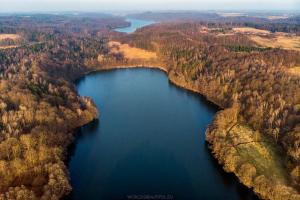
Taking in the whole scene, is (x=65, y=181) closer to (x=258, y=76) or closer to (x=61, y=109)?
(x=61, y=109)

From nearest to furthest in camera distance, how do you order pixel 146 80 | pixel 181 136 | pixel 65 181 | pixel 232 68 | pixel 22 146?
1. pixel 65 181
2. pixel 22 146
3. pixel 181 136
4. pixel 232 68
5. pixel 146 80

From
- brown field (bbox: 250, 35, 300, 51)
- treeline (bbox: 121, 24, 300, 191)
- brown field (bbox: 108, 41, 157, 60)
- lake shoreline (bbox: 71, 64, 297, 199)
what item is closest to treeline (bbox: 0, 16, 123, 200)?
lake shoreline (bbox: 71, 64, 297, 199)

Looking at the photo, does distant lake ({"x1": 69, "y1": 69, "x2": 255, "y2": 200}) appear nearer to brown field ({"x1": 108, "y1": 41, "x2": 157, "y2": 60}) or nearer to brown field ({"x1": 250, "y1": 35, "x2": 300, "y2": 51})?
brown field ({"x1": 108, "y1": 41, "x2": 157, "y2": 60})

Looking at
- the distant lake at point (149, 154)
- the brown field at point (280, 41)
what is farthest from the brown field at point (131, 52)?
the brown field at point (280, 41)

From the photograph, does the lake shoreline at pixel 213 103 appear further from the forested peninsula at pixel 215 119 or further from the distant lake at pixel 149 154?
the distant lake at pixel 149 154

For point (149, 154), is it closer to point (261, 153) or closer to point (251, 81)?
point (261, 153)

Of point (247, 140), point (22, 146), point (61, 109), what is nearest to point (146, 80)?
point (61, 109)
